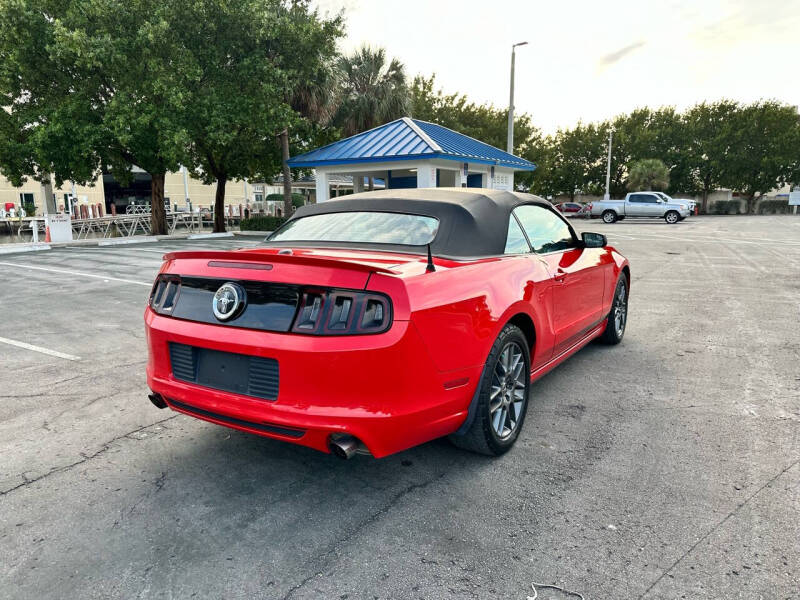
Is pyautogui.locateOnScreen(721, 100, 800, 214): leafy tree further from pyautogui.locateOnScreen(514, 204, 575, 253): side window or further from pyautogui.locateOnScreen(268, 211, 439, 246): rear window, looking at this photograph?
pyautogui.locateOnScreen(268, 211, 439, 246): rear window

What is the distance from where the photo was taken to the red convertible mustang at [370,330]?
2.43 metres

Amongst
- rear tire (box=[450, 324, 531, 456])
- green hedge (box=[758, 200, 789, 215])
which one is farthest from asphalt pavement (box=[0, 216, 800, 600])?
green hedge (box=[758, 200, 789, 215])

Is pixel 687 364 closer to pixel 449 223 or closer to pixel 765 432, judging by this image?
pixel 765 432

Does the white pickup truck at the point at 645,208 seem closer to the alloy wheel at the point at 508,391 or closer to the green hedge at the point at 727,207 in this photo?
the green hedge at the point at 727,207

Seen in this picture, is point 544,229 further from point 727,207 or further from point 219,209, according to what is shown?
point 727,207

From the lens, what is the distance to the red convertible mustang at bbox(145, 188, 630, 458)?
2.43 meters

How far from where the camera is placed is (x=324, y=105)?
80.5ft

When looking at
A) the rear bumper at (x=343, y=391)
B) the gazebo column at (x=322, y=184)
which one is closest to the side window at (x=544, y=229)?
the rear bumper at (x=343, y=391)

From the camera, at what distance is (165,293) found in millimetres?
3043

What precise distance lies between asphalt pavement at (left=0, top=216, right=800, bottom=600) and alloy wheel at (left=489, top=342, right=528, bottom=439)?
183 millimetres

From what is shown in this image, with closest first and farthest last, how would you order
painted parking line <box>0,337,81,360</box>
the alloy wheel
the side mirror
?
the alloy wheel → the side mirror → painted parking line <box>0,337,81,360</box>

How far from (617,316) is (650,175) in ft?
175

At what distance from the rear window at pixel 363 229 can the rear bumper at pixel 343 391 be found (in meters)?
1.03

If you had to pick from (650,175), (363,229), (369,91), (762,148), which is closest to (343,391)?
(363,229)
